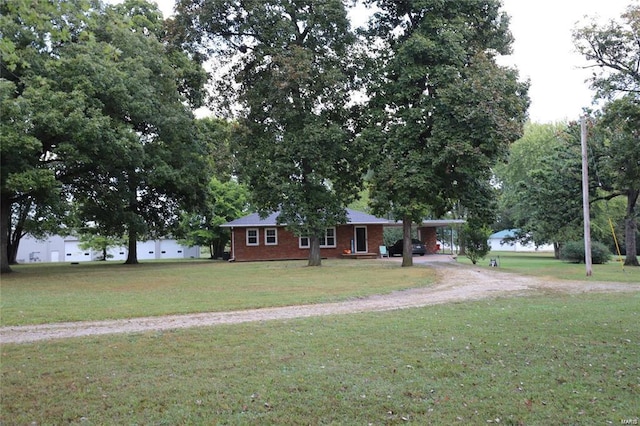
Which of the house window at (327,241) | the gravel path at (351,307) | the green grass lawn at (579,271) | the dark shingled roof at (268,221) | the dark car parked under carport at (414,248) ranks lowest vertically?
the green grass lawn at (579,271)

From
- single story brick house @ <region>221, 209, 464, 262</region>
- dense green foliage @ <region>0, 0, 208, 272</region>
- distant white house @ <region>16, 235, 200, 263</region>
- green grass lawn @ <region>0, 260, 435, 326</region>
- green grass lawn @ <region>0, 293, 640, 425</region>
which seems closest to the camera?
green grass lawn @ <region>0, 293, 640, 425</region>

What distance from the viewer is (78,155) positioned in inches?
813

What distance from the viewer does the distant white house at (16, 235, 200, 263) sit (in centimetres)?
5766

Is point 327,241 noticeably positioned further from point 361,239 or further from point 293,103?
point 293,103

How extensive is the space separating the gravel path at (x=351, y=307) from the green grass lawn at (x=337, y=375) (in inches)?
34.8

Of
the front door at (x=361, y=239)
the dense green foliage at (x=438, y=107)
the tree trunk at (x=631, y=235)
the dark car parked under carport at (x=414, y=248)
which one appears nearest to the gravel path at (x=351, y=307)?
the dense green foliage at (x=438, y=107)

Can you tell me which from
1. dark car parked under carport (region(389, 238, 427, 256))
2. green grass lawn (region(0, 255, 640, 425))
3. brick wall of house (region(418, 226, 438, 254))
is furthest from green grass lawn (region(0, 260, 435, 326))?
brick wall of house (region(418, 226, 438, 254))

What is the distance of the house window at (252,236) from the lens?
124 feet

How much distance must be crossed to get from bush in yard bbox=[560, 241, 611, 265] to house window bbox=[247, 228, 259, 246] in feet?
71.7

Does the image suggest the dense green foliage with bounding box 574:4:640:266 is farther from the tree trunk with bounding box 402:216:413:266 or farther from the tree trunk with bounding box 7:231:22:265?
the tree trunk with bounding box 7:231:22:265

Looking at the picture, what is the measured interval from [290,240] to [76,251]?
109 ft

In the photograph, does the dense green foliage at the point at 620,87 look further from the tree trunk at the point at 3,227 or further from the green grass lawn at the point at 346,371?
the tree trunk at the point at 3,227

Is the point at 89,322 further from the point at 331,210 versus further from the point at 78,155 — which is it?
the point at 331,210

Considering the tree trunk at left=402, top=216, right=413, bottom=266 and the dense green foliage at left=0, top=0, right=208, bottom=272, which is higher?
the dense green foliage at left=0, top=0, right=208, bottom=272
